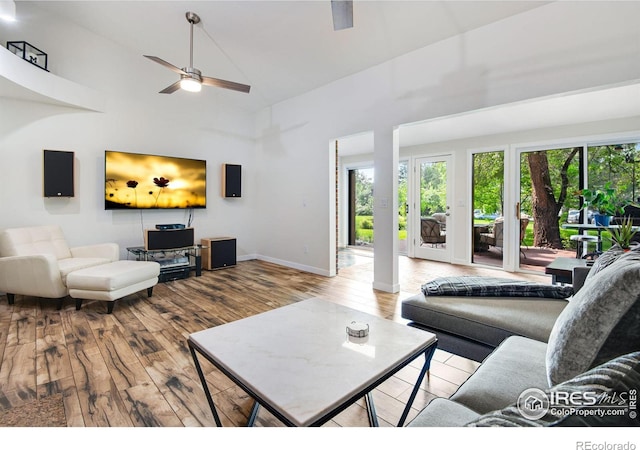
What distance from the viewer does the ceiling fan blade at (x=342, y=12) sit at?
1.99m

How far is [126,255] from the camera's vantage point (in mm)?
4539

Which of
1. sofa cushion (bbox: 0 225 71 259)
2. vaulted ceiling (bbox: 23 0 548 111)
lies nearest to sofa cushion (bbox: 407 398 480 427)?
vaulted ceiling (bbox: 23 0 548 111)

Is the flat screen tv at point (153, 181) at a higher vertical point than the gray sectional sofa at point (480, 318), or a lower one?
higher

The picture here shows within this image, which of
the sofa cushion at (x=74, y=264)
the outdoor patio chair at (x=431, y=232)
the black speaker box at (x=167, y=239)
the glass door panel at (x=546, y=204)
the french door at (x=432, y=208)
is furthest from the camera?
the outdoor patio chair at (x=431, y=232)

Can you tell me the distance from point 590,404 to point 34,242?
475 cm

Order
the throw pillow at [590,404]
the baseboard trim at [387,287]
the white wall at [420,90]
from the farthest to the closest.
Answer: the baseboard trim at [387,287]
the white wall at [420,90]
the throw pillow at [590,404]

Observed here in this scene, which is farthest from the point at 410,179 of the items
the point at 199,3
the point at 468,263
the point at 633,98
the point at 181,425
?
the point at 181,425

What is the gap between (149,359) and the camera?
2.15 meters

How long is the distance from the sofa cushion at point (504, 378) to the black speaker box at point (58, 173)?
15.5 ft

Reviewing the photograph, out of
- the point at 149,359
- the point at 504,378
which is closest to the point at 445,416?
the point at 504,378

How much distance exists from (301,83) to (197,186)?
238 centimetres

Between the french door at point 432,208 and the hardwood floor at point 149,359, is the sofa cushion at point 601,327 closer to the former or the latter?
the hardwood floor at point 149,359

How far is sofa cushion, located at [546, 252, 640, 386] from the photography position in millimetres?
842

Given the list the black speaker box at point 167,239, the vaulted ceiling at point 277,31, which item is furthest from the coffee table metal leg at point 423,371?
the black speaker box at point 167,239
